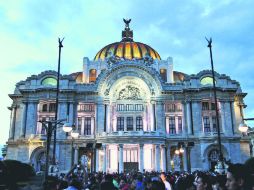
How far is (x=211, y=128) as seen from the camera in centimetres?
5350

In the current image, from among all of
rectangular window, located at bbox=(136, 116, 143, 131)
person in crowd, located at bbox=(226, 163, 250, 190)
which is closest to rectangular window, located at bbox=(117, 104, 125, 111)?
rectangular window, located at bbox=(136, 116, 143, 131)

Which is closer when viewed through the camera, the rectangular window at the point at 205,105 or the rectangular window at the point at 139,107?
the rectangular window at the point at 139,107

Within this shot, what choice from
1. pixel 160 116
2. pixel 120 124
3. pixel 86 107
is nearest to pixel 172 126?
pixel 160 116

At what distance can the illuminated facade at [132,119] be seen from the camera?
4975 cm

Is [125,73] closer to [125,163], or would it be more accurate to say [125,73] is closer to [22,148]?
[125,163]

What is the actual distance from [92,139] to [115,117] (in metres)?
6.04

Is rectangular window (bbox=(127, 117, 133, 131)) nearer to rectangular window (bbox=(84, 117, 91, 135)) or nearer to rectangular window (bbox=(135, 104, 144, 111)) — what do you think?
rectangular window (bbox=(135, 104, 144, 111))

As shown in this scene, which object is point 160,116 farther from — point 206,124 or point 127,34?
point 127,34

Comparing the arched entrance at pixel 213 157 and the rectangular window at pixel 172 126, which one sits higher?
the rectangular window at pixel 172 126

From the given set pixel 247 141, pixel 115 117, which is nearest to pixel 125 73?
pixel 115 117

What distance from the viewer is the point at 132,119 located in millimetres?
53750

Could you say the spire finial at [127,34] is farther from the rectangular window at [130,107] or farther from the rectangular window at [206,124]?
the rectangular window at [206,124]

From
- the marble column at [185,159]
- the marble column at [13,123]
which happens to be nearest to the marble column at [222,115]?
the marble column at [185,159]

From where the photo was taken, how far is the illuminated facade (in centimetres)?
4975
